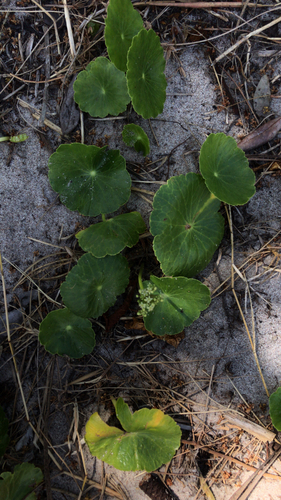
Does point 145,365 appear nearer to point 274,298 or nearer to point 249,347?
point 249,347

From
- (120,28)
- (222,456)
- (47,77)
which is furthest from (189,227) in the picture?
(222,456)

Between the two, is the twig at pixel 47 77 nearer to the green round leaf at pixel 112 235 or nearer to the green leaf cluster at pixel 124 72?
the green leaf cluster at pixel 124 72

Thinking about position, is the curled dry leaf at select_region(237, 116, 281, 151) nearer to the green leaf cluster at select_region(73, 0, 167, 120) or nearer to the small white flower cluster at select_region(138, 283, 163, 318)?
the green leaf cluster at select_region(73, 0, 167, 120)

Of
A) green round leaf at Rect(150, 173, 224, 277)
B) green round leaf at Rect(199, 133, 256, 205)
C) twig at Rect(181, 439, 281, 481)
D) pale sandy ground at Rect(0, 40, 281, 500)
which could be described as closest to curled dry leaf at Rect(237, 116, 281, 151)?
pale sandy ground at Rect(0, 40, 281, 500)

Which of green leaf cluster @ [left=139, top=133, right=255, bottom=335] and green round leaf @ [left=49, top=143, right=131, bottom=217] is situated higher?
green round leaf @ [left=49, top=143, right=131, bottom=217]

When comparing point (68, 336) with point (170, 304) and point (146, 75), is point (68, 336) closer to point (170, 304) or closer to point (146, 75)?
point (170, 304)

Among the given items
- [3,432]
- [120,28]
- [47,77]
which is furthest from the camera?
[47,77]

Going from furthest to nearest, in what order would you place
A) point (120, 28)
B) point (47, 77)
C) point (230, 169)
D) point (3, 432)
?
point (47, 77)
point (3, 432)
point (230, 169)
point (120, 28)
